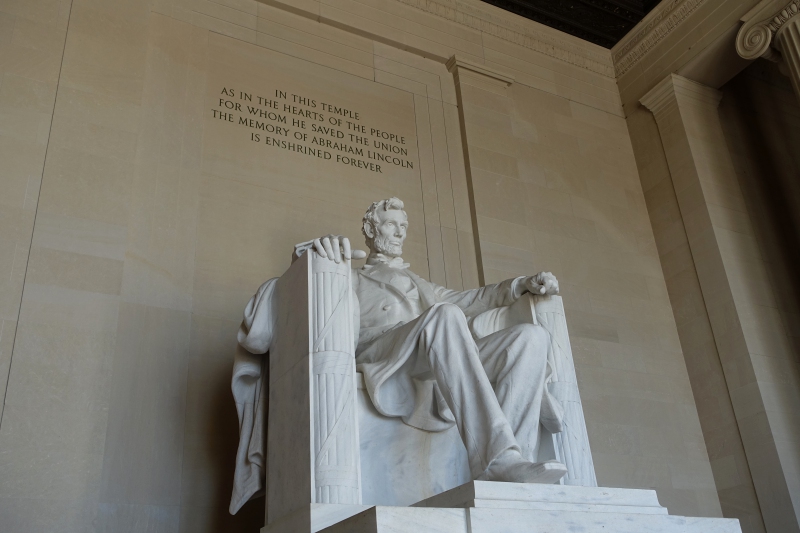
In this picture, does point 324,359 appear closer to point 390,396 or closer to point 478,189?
point 390,396

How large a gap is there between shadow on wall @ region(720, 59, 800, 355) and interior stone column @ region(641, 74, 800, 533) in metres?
0.16

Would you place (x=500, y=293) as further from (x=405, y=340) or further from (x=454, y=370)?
(x=454, y=370)

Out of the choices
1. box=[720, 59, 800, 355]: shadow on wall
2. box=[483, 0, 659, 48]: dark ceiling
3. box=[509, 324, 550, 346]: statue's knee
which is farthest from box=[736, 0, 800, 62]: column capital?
box=[509, 324, 550, 346]: statue's knee

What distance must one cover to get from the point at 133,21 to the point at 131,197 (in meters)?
1.44

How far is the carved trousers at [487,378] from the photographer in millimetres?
3420

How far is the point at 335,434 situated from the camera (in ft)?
11.4

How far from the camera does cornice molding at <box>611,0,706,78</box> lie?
7.99 m

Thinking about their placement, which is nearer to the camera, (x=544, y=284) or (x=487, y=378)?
(x=487, y=378)

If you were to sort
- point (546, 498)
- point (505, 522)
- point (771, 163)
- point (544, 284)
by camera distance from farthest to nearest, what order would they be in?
point (771, 163)
point (544, 284)
point (546, 498)
point (505, 522)

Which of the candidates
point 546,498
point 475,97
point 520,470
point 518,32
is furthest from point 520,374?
point 518,32

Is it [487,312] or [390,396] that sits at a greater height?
[487,312]

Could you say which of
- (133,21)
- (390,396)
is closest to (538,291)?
(390,396)

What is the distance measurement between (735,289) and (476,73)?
2994mm

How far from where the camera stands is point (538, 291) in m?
4.45
